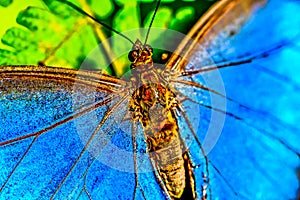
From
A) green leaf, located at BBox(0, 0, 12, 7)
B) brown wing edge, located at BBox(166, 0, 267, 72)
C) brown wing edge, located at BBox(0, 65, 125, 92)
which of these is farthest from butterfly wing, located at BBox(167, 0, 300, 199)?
green leaf, located at BBox(0, 0, 12, 7)

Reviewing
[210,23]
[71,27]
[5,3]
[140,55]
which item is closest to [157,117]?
[140,55]

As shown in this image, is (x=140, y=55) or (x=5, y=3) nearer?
(x=140, y=55)

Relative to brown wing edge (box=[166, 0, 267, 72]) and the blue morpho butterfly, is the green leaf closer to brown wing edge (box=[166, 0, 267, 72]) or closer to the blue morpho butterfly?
the blue morpho butterfly

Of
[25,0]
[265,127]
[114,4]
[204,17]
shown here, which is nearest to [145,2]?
[114,4]

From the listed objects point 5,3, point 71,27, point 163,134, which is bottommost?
point 163,134

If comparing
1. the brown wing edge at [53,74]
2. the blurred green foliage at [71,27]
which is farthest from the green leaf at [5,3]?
the brown wing edge at [53,74]

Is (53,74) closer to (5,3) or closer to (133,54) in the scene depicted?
(133,54)

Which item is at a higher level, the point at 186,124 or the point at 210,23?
the point at 210,23
